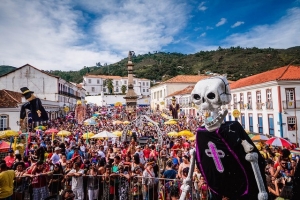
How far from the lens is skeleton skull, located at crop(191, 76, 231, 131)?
3.13 meters

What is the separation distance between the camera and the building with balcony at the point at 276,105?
69.7ft

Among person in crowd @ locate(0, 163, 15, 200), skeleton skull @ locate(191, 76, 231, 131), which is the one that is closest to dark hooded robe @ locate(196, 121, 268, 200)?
skeleton skull @ locate(191, 76, 231, 131)

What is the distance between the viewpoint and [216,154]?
3.16 m

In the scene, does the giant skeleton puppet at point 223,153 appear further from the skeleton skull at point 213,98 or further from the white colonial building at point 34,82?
the white colonial building at point 34,82

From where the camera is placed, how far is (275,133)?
22.2m

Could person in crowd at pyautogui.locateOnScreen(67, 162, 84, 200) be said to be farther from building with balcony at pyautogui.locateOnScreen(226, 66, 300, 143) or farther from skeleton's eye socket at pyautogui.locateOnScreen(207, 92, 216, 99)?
building with balcony at pyautogui.locateOnScreen(226, 66, 300, 143)

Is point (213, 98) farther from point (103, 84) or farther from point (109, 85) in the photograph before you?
point (103, 84)

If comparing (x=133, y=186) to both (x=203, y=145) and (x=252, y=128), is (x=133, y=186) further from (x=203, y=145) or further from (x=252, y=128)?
(x=252, y=128)

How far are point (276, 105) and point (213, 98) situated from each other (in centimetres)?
2185

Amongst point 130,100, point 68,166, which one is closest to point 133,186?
point 68,166

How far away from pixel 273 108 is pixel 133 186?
2086cm

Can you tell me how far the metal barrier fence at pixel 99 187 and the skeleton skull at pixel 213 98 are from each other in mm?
3176

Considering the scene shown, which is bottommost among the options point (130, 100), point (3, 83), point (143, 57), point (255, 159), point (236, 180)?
point (236, 180)

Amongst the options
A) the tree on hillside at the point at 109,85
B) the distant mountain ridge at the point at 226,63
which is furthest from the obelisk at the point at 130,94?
the tree on hillside at the point at 109,85
